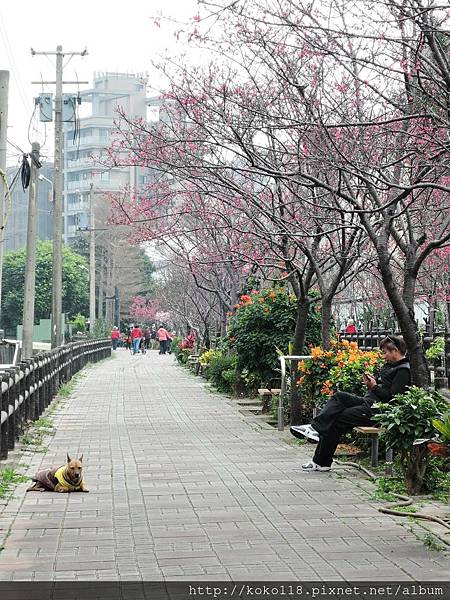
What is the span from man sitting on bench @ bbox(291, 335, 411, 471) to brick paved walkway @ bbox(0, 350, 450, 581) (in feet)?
1.12

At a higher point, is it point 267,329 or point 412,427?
point 267,329

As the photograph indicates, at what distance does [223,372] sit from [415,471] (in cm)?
1508

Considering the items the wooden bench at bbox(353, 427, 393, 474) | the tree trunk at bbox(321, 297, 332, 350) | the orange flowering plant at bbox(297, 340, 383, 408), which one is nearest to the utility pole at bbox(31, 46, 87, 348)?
the tree trunk at bbox(321, 297, 332, 350)

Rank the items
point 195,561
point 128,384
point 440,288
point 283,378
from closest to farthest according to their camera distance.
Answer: point 195,561 < point 283,378 < point 128,384 < point 440,288

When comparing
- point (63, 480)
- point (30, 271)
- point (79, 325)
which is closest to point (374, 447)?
point (63, 480)

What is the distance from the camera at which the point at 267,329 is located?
20.7 meters

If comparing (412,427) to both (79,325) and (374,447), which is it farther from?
(79,325)

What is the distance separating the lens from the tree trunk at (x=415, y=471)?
9766 millimetres

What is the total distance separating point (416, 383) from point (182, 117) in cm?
667

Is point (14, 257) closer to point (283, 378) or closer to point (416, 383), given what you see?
point (283, 378)

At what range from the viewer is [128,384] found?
2916 cm

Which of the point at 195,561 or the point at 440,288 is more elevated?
the point at 440,288

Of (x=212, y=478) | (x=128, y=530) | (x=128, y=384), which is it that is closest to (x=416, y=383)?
(x=212, y=478)

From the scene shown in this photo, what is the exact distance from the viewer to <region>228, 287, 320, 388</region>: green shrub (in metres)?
20.3
